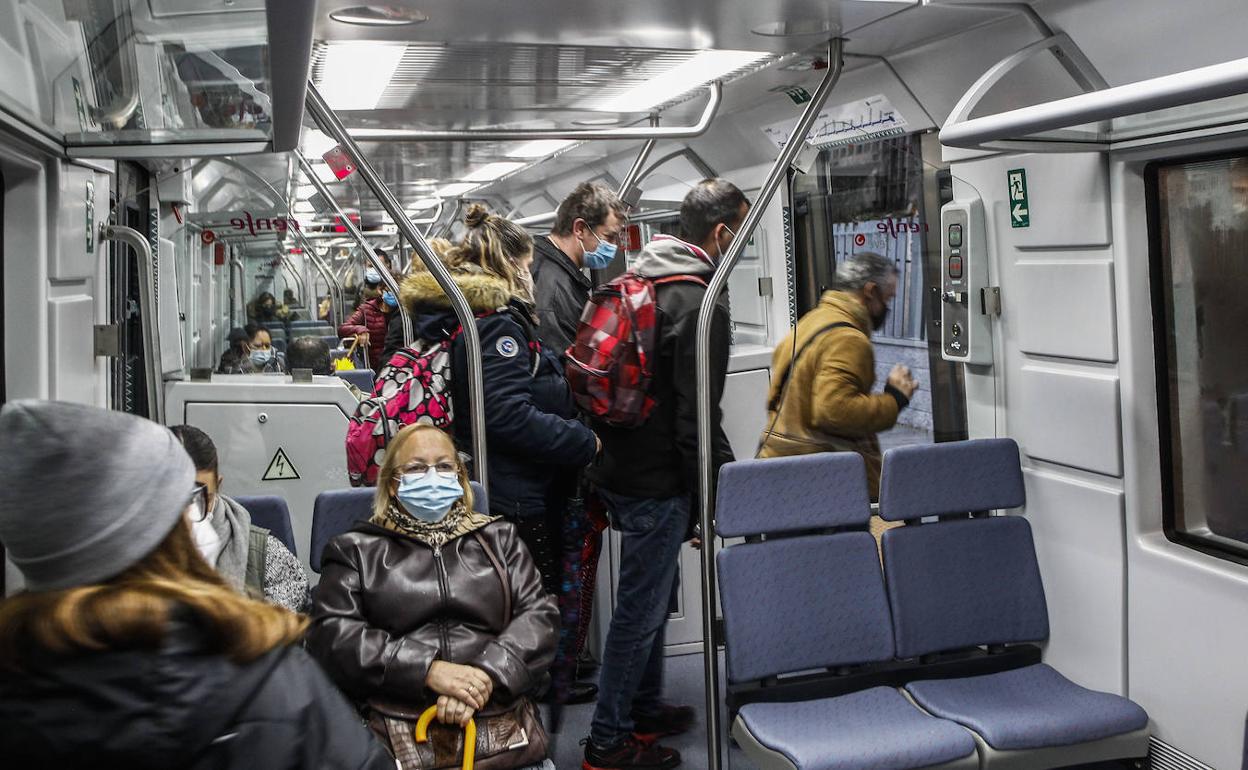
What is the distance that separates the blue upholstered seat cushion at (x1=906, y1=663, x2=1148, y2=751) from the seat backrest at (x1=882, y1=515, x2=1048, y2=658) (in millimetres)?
155

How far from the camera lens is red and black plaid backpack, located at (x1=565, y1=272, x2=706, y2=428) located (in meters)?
3.86

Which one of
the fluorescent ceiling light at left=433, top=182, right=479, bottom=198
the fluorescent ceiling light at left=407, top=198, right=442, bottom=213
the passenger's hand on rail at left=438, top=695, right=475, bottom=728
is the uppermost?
the fluorescent ceiling light at left=407, top=198, right=442, bottom=213

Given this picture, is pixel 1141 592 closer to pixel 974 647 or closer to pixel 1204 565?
pixel 1204 565

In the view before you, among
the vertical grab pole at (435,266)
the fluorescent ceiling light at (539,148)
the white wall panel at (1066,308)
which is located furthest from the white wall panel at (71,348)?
the fluorescent ceiling light at (539,148)

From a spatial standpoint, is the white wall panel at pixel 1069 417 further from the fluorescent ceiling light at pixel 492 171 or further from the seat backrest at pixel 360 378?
the fluorescent ceiling light at pixel 492 171

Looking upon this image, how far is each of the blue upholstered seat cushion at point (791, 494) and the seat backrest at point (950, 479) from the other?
0.13 metres

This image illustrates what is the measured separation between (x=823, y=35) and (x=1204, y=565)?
2.06 meters

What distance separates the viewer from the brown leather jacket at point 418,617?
10.3 ft

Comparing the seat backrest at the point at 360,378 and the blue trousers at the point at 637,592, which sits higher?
the seat backrest at the point at 360,378

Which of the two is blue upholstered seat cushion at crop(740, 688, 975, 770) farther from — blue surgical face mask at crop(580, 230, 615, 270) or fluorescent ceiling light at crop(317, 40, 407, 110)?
fluorescent ceiling light at crop(317, 40, 407, 110)

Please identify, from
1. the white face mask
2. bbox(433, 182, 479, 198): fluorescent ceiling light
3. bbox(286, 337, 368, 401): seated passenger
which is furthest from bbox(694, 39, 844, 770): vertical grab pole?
bbox(433, 182, 479, 198): fluorescent ceiling light

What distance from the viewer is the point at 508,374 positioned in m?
3.94

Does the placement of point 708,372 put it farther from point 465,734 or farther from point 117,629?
point 117,629

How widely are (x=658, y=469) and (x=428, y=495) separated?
924 millimetres
